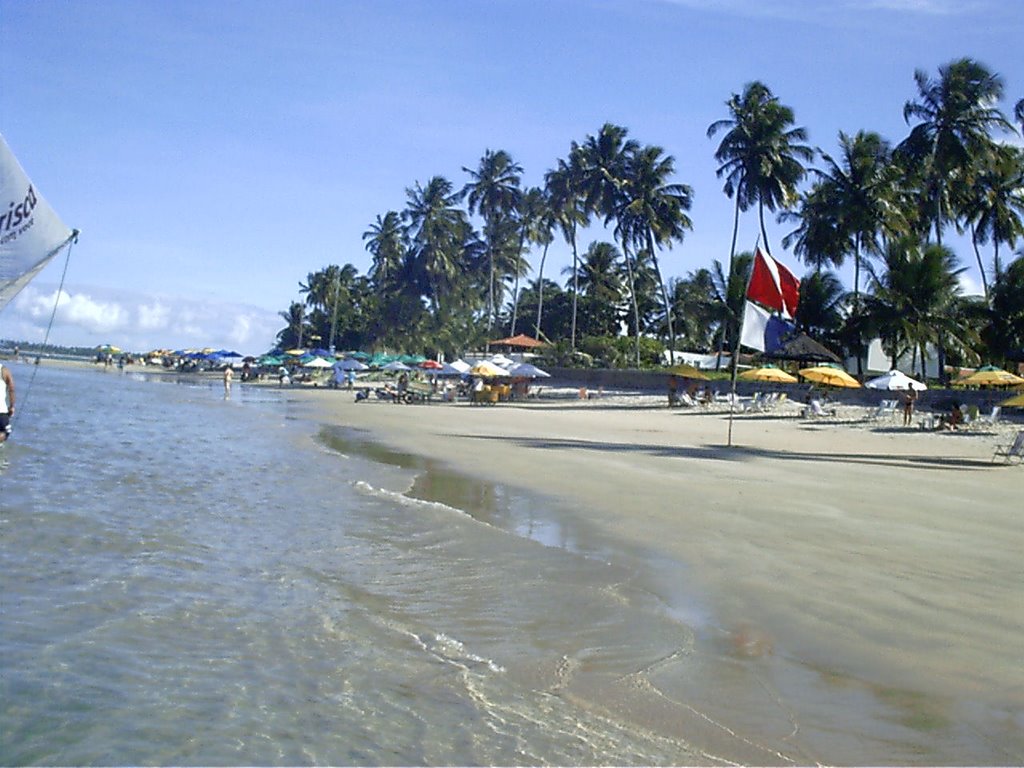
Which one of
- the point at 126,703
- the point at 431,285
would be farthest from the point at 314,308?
the point at 126,703

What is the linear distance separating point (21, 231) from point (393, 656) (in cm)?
783

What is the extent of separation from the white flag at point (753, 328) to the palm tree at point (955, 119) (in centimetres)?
2722

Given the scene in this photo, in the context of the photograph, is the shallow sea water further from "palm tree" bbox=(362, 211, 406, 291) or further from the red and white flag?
"palm tree" bbox=(362, 211, 406, 291)

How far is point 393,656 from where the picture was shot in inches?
266

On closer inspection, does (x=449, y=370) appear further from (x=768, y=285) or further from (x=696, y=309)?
(x=768, y=285)

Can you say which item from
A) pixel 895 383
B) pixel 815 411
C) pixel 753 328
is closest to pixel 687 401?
pixel 815 411

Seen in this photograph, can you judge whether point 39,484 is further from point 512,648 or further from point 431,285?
point 431,285

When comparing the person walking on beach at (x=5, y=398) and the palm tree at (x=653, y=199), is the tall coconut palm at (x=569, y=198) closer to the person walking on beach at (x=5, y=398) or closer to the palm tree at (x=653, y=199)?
the palm tree at (x=653, y=199)

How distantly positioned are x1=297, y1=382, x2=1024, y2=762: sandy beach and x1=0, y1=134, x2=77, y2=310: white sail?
771 centimetres

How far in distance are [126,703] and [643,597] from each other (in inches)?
171

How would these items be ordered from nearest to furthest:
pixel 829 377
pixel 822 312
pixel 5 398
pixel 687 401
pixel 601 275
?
pixel 5 398
pixel 829 377
pixel 687 401
pixel 822 312
pixel 601 275

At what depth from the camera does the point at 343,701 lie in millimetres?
5914

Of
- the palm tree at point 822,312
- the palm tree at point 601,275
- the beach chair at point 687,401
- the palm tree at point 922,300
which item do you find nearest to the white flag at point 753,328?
the beach chair at point 687,401

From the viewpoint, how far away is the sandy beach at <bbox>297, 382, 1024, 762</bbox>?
6.78 metres
